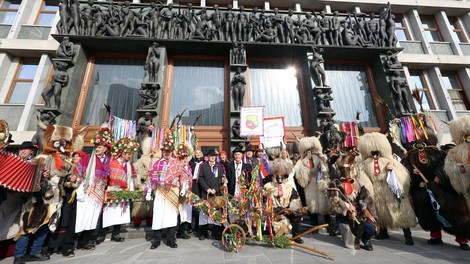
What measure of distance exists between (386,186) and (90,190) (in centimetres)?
653

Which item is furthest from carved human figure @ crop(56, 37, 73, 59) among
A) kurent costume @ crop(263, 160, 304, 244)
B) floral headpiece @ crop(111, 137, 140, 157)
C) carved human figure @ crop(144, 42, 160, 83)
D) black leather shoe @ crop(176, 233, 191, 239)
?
kurent costume @ crop(263, 160, 304, 244)

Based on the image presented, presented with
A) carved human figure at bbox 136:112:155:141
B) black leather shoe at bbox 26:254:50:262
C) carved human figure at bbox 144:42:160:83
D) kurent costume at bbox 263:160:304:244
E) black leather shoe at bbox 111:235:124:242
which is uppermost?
carved human figure at bbox 144:42:160:83

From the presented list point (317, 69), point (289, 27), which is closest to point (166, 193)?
point (317, 69)

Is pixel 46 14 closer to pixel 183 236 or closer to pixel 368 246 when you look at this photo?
pixel 183 236

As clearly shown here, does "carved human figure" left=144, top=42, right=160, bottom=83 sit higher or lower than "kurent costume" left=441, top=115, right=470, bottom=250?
higher

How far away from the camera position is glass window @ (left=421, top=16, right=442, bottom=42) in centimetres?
1323

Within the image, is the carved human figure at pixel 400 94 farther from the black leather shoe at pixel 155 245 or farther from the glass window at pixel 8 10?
the glass window at pixel 8 10

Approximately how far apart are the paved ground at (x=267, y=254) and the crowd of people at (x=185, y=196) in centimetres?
24

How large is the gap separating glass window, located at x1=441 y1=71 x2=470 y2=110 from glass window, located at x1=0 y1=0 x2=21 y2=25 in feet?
85.2

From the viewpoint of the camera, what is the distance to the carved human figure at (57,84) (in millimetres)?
8734

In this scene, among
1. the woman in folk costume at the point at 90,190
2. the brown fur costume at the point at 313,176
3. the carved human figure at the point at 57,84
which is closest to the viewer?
the woman in folk costume at the point at 90,190

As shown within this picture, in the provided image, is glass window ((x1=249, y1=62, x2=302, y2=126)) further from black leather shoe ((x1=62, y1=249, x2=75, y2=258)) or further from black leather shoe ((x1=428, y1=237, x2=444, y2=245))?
black leather shoe ((x1=62, y1=249, x2=75, y2=258))

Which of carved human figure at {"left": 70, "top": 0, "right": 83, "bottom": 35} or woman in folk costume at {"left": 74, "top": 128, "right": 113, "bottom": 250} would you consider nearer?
woman in folk costume at {"left": 74, "top": 128, "right": 113, "bottom": 250}

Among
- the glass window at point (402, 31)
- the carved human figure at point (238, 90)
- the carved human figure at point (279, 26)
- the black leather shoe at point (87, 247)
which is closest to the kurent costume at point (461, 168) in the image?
the carved human figure at point (238, 90)
